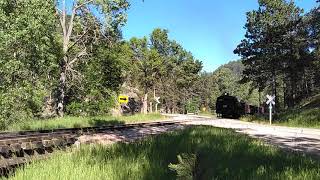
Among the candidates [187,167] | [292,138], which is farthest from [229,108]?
[187,167]

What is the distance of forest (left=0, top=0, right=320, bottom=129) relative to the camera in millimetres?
31453

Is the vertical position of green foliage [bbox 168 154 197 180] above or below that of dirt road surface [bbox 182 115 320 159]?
above

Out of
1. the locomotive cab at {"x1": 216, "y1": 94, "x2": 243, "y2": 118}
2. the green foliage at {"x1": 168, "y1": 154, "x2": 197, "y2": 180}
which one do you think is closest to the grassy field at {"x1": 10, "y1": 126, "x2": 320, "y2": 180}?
the green foliage at {"x1": 168, "y1": 154, "x2": 197, "y2": 180}

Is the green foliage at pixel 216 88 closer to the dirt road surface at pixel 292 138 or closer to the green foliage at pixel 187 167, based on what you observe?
the dirt road surface at pixel 292 138

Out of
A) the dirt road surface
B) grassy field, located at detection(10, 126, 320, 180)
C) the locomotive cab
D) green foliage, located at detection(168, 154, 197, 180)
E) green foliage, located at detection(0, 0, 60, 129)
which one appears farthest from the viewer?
the locomotive cab

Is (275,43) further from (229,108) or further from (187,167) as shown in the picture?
(187,167)

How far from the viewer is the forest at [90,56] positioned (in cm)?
3145

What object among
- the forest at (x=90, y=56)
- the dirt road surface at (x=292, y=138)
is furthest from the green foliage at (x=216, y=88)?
the dirt road surface at (x=292, y=138)

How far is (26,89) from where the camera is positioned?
103 feet

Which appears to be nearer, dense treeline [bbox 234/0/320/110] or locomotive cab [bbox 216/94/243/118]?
locomotive cab [bbox 216/94/243/118]

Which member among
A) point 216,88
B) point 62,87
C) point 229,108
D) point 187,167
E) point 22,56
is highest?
A: point 216,88

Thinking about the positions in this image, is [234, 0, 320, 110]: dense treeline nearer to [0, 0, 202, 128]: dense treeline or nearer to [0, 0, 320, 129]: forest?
[0, 0, 320, 129]: forest

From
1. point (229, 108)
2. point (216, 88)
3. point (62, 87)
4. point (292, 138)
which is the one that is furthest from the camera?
point (216, 88)

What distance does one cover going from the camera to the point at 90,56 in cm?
4759
